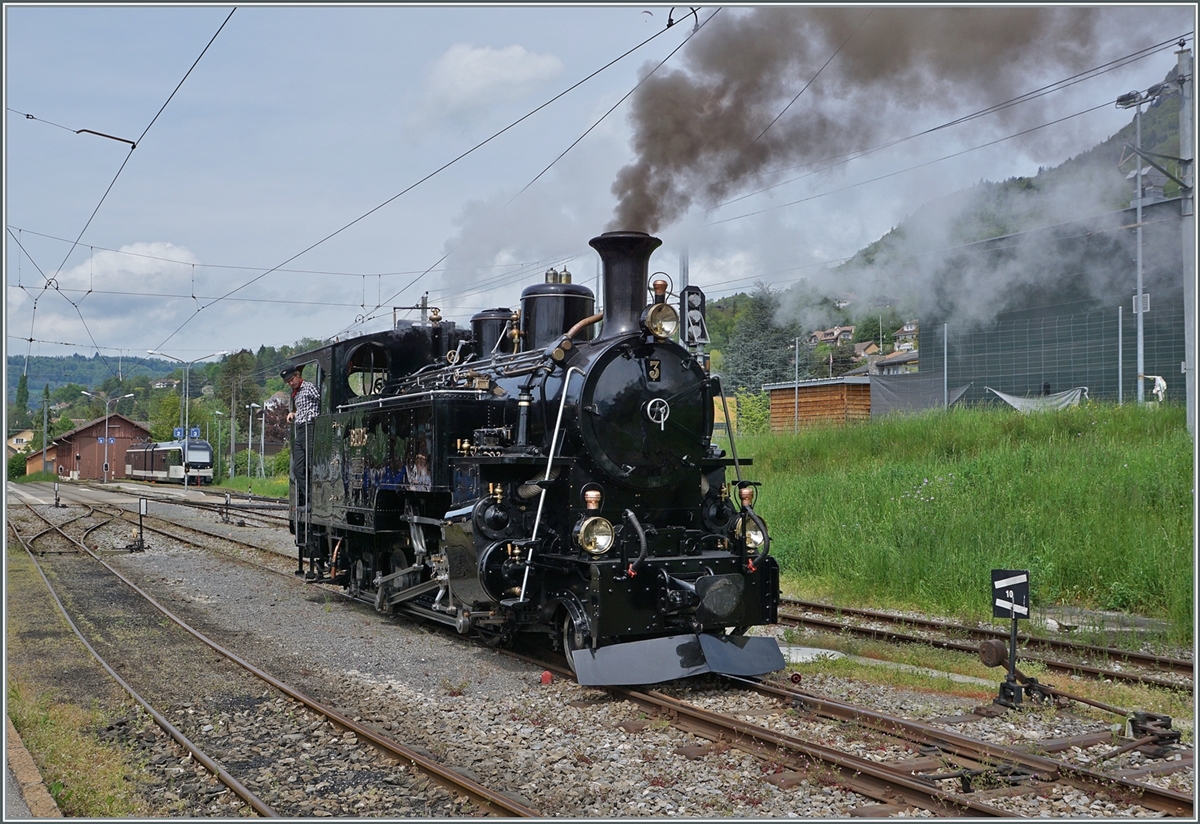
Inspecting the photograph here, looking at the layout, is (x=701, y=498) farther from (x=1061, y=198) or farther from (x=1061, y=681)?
(x=1061, y=198)

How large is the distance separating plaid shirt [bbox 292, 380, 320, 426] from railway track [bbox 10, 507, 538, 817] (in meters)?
2.98

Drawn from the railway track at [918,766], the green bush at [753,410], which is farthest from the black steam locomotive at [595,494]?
the green bush at [753,410]

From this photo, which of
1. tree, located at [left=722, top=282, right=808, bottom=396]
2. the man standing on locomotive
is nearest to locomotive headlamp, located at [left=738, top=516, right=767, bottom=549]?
the man standing on locomotive

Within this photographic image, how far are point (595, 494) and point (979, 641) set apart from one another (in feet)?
13.8

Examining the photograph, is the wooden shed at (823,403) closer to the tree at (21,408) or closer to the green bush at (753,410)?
the green bush at (753,410)

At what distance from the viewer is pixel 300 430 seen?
42.2 ft

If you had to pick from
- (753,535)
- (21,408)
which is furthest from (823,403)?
(21,408)

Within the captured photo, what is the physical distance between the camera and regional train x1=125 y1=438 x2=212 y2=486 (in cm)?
4866

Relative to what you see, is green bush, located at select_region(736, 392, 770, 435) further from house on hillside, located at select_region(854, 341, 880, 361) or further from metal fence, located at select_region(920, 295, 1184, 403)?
house on hillside, located at select_region(854, 341, 880, 361)

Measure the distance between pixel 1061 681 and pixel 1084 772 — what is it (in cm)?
276

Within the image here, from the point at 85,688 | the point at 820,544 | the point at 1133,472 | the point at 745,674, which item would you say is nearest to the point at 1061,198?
the point at 1133,472

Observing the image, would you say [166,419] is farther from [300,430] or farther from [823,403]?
[300,430]

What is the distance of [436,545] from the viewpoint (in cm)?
927

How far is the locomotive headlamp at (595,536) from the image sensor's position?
7027 mm
